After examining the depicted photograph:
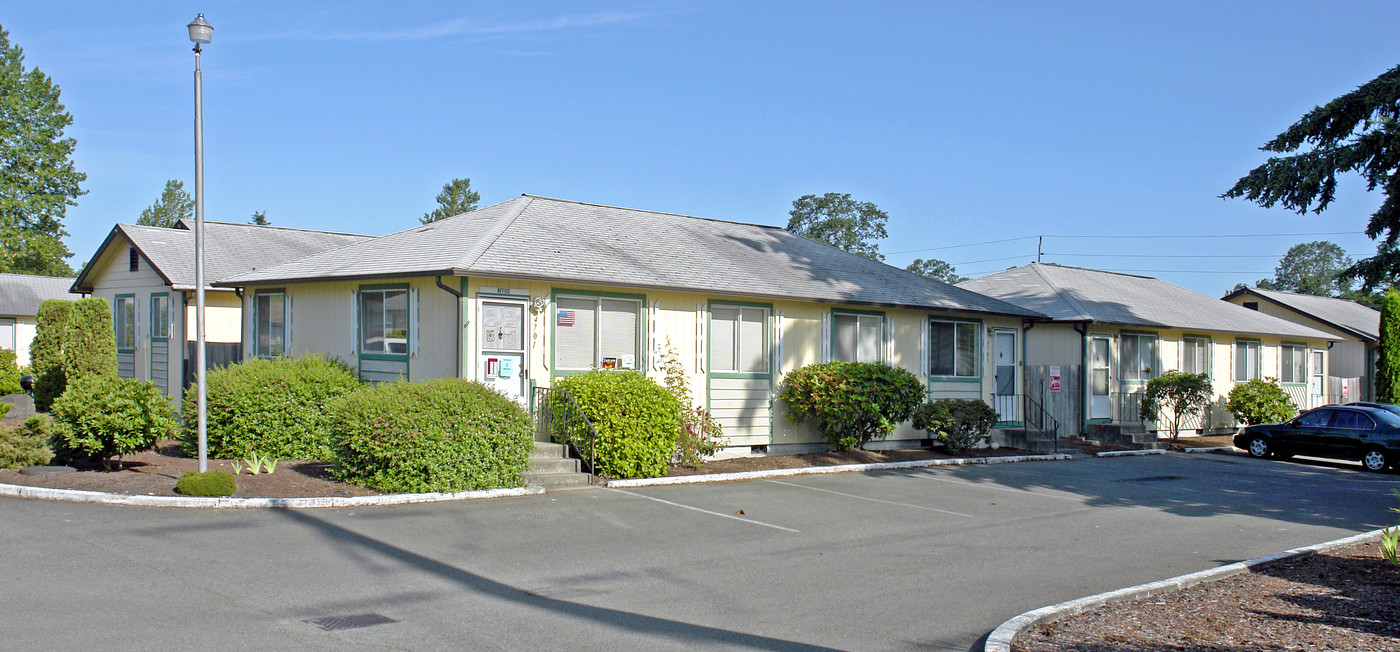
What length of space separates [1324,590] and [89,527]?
11.9 metres

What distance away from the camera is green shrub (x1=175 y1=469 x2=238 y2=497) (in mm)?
11422

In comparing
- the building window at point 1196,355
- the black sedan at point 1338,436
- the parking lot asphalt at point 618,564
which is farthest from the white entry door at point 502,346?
the building window at point 1196,355

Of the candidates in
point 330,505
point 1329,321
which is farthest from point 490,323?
point 1329,321

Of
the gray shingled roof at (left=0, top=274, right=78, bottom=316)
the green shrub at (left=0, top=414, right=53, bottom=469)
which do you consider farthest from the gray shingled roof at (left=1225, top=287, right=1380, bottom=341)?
the gray shingled roof at (left=0, top=274, right=78, bottom=316)

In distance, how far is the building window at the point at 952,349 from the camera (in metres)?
21.0

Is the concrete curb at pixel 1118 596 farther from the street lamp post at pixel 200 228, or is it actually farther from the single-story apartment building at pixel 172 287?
the single-story apartment building at pixel 172 287

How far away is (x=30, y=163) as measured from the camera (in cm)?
4838

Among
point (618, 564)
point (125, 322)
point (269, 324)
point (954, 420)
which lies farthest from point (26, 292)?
point (618, 564)

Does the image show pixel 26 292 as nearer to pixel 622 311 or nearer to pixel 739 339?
pixel 622 311

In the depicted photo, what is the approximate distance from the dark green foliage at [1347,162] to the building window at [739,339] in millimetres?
11102

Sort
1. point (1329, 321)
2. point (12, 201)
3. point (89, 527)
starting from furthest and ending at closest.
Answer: point (12, 201) < point (1329, 321) < point (89, 527)

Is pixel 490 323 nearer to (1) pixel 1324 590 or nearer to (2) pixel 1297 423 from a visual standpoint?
(1) pixel 1324 590

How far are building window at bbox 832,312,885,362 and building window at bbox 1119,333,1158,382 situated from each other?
983 centimetres

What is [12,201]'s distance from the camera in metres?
47.2
